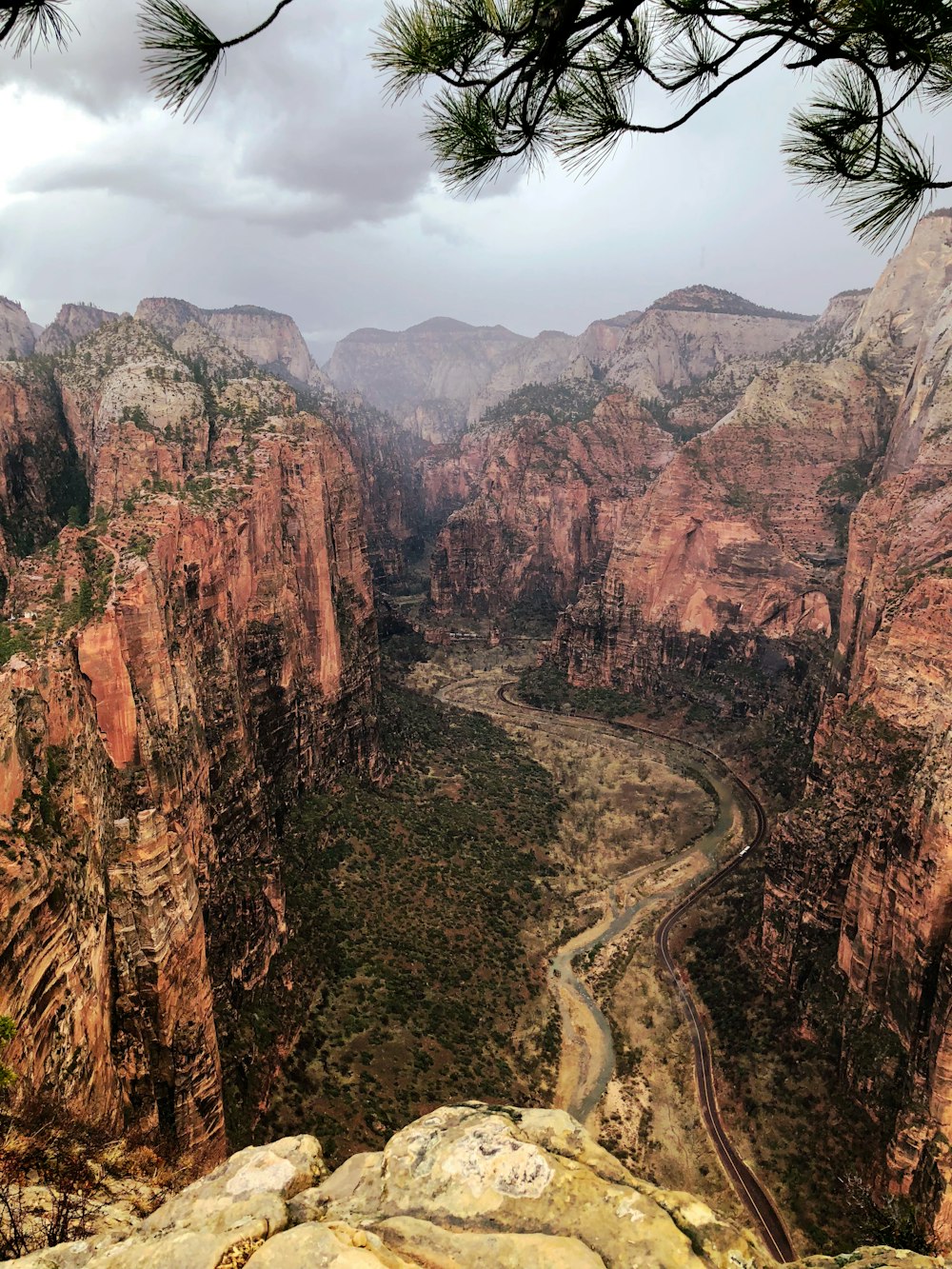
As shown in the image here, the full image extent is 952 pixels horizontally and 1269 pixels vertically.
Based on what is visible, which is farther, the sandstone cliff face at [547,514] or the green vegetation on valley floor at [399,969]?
the sandstone cliff face at [547,514]

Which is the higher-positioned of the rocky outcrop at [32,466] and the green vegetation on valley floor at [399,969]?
the rocky outcrop at [32,466]

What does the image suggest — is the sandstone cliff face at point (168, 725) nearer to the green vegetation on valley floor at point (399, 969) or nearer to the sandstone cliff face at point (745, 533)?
the green vegetation on valley floor at point (399, 969)

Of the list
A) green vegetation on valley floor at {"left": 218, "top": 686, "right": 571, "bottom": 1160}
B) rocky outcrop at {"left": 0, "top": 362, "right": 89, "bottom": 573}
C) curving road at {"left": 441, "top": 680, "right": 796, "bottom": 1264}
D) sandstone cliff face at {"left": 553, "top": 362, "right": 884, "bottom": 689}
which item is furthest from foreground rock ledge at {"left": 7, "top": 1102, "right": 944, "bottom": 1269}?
sandstone cliff face at {"left": 553, "top": 362, "right": 884, "bottom": 689}

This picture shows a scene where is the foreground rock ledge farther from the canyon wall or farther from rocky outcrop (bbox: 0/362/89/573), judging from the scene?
the canyon wall

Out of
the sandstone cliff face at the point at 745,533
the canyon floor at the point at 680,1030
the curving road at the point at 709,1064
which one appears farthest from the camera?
the sandstone cliff face at the point at 745,533

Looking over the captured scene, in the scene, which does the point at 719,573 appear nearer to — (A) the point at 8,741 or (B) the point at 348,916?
(B) the point at 348,916

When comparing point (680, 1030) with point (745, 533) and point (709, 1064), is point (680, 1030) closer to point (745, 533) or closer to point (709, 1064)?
point (709, 1064)

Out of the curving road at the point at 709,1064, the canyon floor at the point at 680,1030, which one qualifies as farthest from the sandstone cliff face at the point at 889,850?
the curving road at the point at 709,1064
